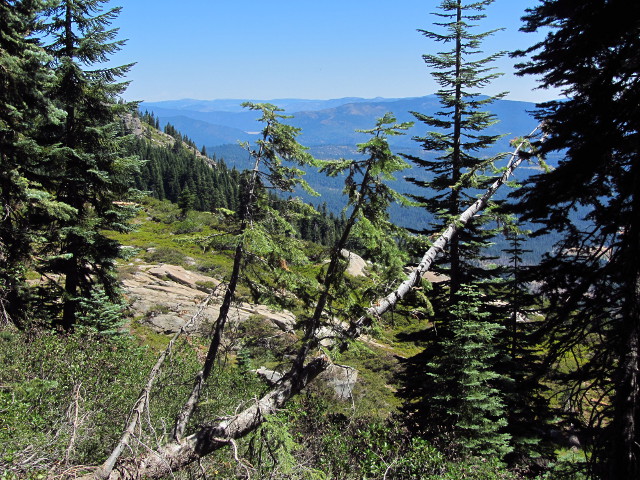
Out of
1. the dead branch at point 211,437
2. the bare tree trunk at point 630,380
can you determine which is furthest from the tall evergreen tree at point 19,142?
the bare tree trunk at point 630,380

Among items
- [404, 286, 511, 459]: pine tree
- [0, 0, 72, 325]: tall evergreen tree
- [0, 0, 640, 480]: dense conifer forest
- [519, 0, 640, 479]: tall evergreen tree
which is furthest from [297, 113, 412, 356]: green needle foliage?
[0, 0, 72, 325]: tall evergreen tree

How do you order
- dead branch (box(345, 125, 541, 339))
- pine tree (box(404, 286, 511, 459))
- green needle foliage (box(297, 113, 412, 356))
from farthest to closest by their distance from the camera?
1. pine tree (box(404, 286, 511, 459))
2. dead branch (box(345, 125, 541, 339))
3. green needle foliage (box(297, 113, 412, 356))

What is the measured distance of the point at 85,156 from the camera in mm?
12156

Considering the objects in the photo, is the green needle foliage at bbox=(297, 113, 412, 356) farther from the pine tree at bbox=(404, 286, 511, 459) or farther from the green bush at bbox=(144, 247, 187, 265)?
the green bush at bbox=(144, 247, 187, 265)

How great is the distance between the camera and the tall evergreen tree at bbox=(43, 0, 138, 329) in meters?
11.9

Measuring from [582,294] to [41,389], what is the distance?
10475 millimetres

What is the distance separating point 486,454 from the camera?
32.6 feet

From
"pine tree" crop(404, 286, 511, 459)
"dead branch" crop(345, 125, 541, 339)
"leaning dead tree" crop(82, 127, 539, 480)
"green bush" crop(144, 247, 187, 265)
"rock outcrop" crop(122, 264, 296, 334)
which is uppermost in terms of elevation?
"dead branch" crop(345, 125, 541, 339)

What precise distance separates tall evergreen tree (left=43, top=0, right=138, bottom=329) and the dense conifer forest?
72 mm

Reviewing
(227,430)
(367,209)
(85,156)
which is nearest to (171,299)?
(85,156)

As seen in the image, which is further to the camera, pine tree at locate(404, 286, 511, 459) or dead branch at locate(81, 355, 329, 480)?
pine tree at locate(404, 286, 511, 459)

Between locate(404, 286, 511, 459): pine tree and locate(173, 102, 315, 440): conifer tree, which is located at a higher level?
locate(173, 102, 315, 440): conifer tree

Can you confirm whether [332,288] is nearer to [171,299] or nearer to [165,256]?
[171,299]

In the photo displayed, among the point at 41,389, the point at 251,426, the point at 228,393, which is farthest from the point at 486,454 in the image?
the point at 41,389
